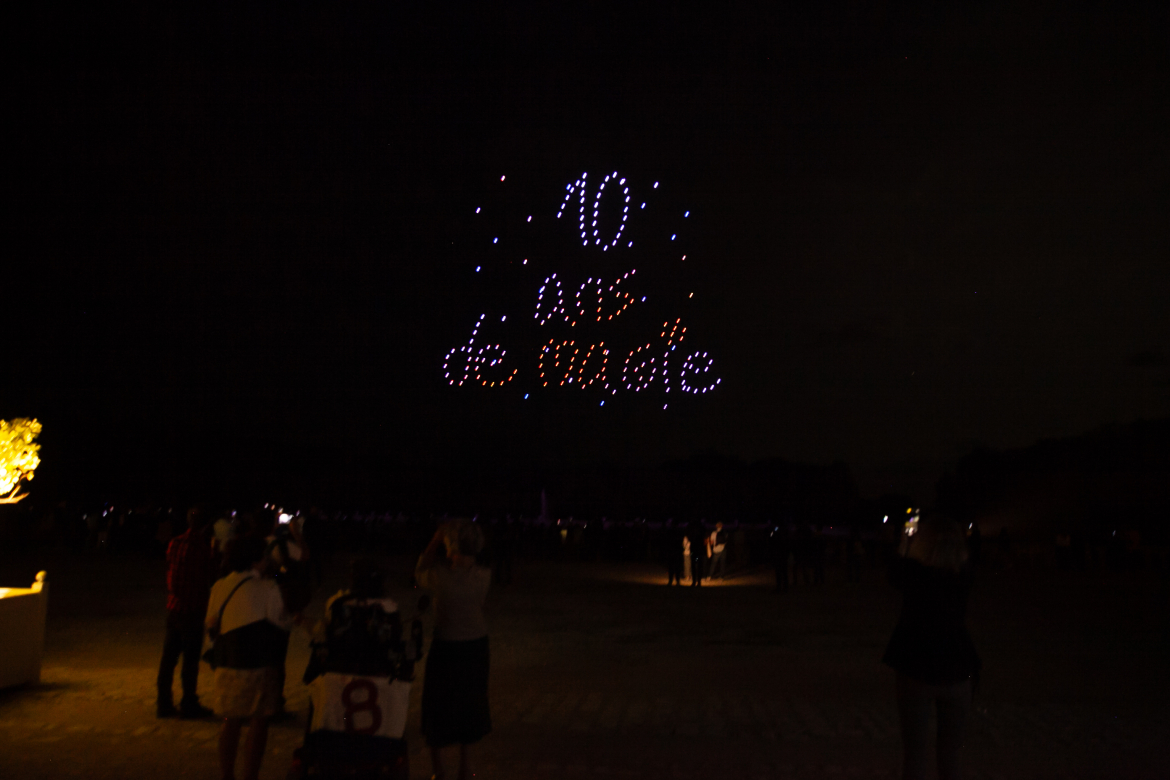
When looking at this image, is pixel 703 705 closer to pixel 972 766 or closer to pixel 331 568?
pixel 972 766

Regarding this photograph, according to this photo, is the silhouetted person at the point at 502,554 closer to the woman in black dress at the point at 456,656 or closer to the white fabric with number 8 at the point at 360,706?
the woman in black dress at the point at 456,656

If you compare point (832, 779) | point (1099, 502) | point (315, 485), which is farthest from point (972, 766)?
point (315, 485)

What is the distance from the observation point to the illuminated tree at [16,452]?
10.3 meters

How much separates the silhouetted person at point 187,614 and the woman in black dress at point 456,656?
2.78 m

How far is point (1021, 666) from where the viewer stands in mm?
10953

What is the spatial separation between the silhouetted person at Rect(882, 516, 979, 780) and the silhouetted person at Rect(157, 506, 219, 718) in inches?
208

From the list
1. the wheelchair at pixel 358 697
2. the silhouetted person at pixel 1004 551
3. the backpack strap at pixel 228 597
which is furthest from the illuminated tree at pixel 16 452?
the silhouetted person at pixel 1004 551

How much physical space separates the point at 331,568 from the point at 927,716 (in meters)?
24.0

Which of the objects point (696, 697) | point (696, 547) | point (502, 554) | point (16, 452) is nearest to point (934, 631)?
point (696, 697)

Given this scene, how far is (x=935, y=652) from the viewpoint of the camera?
503cm

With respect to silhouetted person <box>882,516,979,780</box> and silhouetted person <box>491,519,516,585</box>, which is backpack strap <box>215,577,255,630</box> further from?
silhouetted person <box>491,519,516,585</box>

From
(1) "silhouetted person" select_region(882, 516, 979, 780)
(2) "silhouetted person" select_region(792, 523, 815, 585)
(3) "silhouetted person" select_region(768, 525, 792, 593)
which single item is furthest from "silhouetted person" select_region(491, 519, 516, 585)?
(1) "silhouetted person" select_region(882, 516, 979, 780)

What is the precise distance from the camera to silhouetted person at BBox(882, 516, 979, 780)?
16.5ft

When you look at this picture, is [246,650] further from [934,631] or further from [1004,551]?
[1004,551]
